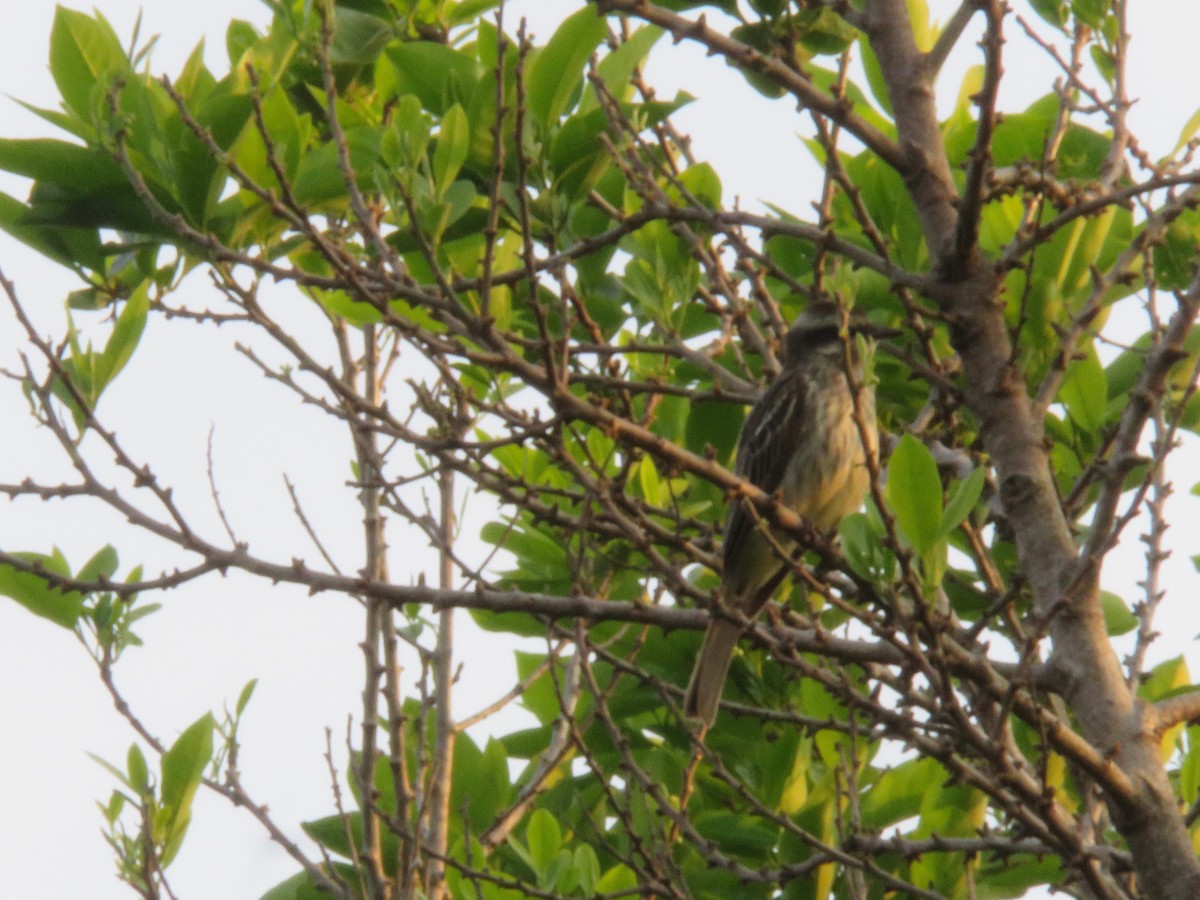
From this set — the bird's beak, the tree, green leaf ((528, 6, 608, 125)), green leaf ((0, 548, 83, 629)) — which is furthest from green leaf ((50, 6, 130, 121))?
the bird's beak

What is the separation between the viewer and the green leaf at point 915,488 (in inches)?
115

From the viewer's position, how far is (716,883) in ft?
14.6

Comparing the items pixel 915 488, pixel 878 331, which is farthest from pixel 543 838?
pixel 915 488

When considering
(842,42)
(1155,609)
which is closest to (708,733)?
(1155,609)

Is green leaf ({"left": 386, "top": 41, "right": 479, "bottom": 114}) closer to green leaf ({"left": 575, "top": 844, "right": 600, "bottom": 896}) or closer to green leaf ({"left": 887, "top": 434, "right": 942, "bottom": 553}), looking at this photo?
green leaf ({"left": 887, "top": 434, "right": 942, "bottom": 553})

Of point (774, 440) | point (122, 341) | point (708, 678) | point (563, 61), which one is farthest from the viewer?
point (774, 440)

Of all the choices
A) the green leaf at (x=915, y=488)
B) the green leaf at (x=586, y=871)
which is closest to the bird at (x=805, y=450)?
the green leaf at (x=586, y=871)

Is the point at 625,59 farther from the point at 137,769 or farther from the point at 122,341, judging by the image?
the point at 137,769

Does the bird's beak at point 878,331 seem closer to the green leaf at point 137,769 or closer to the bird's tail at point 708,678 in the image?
the bird's tail at point 708,678

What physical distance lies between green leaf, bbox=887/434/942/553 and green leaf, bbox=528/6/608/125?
1.58 m

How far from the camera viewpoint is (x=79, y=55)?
4.25 metres

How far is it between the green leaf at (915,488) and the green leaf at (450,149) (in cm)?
129

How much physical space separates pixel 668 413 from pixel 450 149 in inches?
61.8

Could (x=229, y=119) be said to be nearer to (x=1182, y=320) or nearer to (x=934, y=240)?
(x=934, y=240)
